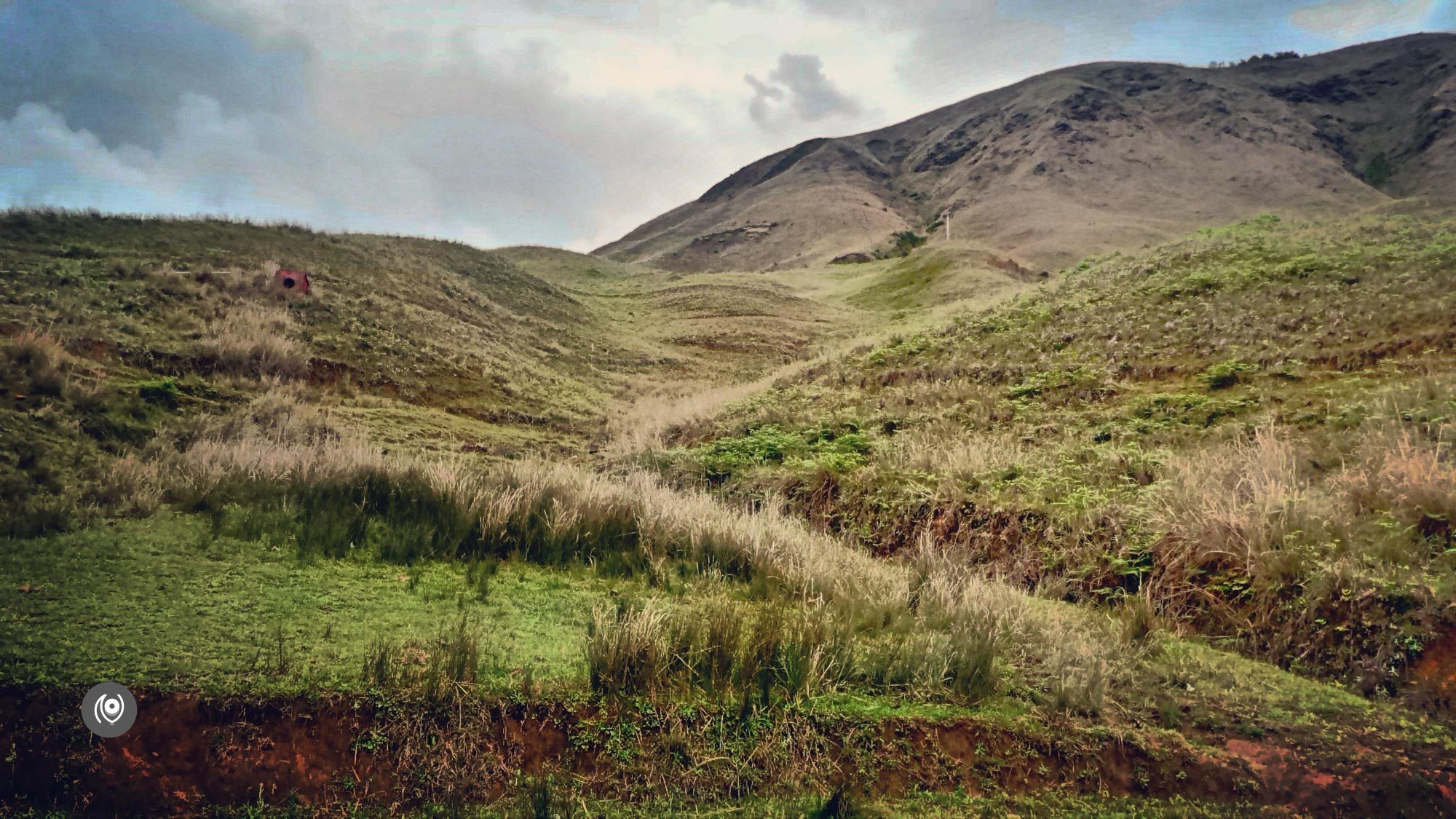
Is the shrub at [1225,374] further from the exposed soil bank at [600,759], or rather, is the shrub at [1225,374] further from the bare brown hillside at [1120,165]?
the bare brown hillside at [1120,165]

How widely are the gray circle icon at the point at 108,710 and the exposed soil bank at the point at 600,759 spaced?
4cm

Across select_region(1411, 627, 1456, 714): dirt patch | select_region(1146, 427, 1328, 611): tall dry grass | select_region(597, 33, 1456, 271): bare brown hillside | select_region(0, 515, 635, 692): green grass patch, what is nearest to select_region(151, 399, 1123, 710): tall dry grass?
select_region(0, 515, 635, 692): green grass patch

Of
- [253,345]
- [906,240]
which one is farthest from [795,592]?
[906,240]

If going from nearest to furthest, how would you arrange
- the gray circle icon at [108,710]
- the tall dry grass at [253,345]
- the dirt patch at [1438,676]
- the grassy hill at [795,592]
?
1. the gray circle icon at [108,710]
2. the grassy hill at [795,592]
3. the dirt patch at [1438,676]
4. the tall dry grass at [253,345]

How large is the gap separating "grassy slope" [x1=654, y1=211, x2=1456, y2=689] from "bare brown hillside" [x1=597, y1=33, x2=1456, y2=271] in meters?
60.7

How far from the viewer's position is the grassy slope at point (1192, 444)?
219 inches

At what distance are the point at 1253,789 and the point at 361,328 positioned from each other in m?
24.5

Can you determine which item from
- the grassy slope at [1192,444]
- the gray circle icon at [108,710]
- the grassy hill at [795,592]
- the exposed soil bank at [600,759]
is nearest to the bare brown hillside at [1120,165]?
the grassy slope at [1192,444]

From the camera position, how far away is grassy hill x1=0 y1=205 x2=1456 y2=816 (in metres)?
3.59

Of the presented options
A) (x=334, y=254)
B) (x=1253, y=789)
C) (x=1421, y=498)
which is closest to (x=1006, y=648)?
(x=1253, y=789)

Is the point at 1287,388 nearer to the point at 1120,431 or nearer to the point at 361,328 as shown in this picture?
the point at 1120,431

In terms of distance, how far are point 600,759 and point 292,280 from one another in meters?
24.6

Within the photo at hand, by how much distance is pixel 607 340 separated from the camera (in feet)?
135

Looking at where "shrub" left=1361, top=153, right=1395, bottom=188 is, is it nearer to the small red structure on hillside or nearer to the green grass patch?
the small red structure on hillside
